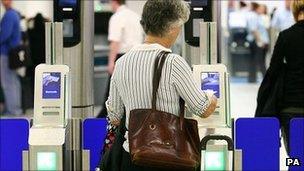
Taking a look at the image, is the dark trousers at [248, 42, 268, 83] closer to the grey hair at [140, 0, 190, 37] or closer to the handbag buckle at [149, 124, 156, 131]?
the grey hair at [140, 0, 190, 37]

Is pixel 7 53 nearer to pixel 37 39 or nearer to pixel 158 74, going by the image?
pixel 37 39

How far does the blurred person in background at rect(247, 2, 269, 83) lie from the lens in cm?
1312

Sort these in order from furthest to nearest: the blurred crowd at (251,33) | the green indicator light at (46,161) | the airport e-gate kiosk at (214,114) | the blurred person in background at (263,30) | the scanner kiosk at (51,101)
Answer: the blurred crowd at (251,33) → the blurred person in background at (263,30) → the scanner kiosk at (51,101) → the green indicator light at (46,161) → the airport e-gate kiosk at (214,114)

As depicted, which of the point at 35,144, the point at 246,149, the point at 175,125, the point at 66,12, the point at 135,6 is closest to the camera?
the point at 175,125

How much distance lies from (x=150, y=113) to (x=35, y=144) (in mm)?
1604

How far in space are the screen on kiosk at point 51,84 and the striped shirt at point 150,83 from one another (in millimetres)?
1524

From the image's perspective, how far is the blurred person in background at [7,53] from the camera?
8.96 metres

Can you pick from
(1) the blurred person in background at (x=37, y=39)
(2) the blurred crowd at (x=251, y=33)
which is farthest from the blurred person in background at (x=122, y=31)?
(2) the blurred crowd at (x=251, y=33)

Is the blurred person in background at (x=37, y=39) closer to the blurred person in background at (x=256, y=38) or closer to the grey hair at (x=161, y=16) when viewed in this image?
the blurred person in background at (x=256, y=38)

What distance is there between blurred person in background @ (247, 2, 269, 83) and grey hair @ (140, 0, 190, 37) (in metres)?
10.2

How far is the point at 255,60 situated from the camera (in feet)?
44.8

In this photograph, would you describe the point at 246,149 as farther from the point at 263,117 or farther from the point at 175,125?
the point at 175,125

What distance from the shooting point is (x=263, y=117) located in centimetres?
472

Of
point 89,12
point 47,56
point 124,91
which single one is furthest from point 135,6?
point 124,91
